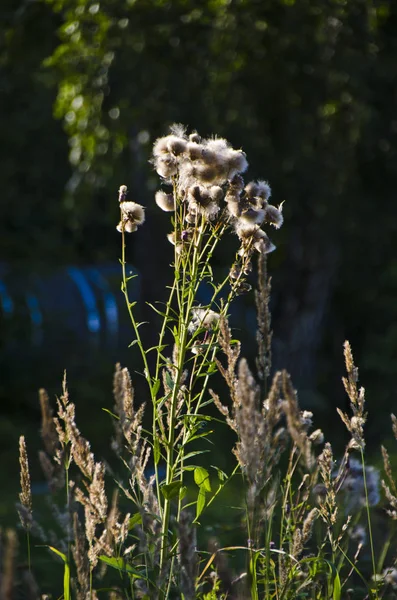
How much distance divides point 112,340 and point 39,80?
7243 millimetres

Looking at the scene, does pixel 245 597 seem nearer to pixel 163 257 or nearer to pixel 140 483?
pixel 140 483

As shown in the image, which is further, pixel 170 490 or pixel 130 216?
pixel 130 216

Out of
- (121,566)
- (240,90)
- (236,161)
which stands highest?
(240,90)

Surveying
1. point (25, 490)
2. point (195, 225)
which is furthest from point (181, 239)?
point (25, 490)

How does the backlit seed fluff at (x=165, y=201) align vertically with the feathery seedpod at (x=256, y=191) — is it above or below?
below

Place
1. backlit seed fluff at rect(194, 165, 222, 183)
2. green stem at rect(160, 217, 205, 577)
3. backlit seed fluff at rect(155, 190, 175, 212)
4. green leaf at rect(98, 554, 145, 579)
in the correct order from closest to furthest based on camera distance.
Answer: green leaf at rect(98, 554, 145, 579) < backlit seed fluff at rect(194, 165, 222, 183) < green stem at rect(160, 217, 205, 577) < backlit seed fluff at rect(155, 190, 175, 212)

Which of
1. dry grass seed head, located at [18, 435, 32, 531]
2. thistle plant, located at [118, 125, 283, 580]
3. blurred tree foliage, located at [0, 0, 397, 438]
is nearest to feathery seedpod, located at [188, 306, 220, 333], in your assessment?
thistle plant, located at [118, 125, 283, 580]

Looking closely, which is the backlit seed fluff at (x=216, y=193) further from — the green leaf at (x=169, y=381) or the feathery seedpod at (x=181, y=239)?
the green leaf at (x=169, y=381)

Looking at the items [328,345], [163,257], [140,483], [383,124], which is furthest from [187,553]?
[328,345]

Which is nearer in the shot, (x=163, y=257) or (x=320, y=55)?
(x=320, y=55)

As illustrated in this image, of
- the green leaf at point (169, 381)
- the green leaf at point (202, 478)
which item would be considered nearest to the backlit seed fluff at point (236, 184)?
the green leaf at point (169, 381)

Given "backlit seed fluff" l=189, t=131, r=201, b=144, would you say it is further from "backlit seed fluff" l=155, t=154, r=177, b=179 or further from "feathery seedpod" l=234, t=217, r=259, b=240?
"feathery seedpod" l=234, t=217, r=259, b=240

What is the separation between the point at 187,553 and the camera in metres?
1.59

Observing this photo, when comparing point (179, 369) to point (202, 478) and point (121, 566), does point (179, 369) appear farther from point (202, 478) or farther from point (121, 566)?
point (121, 566)
